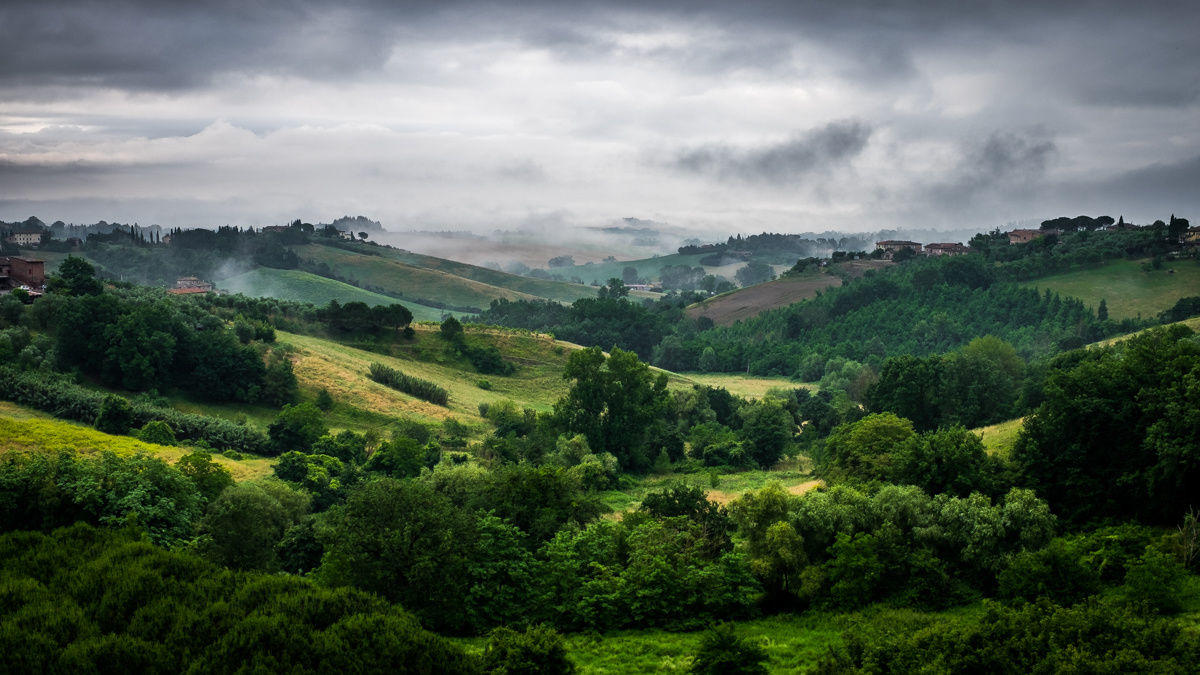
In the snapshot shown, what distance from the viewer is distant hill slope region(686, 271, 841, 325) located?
151 meters

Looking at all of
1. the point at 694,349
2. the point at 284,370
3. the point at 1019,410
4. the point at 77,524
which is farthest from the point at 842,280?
the point at 77,524

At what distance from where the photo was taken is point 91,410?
170 feet

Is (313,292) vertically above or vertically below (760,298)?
below

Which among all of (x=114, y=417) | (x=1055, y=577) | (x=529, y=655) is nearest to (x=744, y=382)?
(x=114, y=417)

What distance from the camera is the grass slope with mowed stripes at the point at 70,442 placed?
135ft

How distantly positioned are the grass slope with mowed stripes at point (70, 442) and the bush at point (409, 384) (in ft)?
83.5

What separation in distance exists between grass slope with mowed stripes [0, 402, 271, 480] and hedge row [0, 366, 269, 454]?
1512 mm

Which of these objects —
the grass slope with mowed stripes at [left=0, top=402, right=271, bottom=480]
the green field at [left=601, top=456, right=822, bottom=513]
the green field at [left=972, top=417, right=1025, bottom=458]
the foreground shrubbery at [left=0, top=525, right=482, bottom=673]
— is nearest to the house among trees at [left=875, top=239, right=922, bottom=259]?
the green field at [left=601, top=456, right=822, bottom=513]

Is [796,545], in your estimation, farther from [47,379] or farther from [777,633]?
[47,379]

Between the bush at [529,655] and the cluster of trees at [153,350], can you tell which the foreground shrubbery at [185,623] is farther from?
the cluster of trees at [153,350]

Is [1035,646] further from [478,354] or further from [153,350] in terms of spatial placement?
[478,354]

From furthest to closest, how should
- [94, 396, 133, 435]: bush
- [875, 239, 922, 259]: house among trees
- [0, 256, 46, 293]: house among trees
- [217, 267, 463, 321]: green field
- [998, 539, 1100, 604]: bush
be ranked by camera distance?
[217, 267, 463, 321]: green field < [875, 239, 922, 259]: house among trees < [0, 256, 46, 293]: house among trees < [94, 396, 133, 435]: bush < [998, 539, 1100, 604]: bush

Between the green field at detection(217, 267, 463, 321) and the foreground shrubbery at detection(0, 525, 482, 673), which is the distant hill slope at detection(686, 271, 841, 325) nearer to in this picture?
the green field at detection(217, 267, 463, 321)

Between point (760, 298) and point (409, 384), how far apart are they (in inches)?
3776
